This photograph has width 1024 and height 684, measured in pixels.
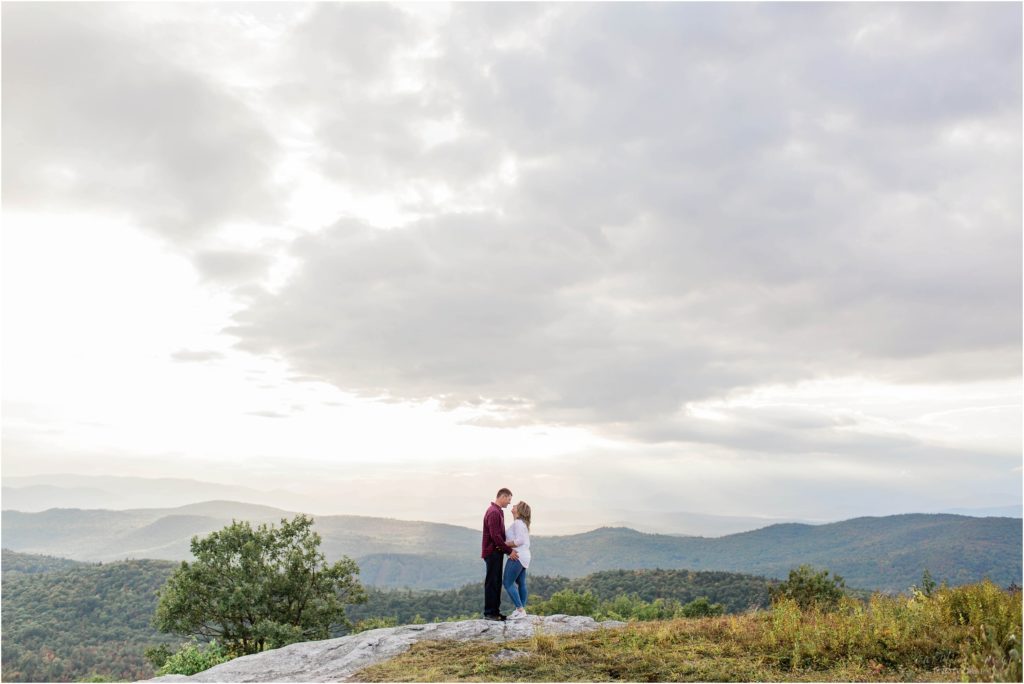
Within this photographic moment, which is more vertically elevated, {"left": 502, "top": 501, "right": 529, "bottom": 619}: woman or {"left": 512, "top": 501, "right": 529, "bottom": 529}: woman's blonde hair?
{"left": 512, "top": 501, "right": 529, "bottom": 529}: woman's blonde hair

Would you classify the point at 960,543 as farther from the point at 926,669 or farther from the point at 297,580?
the point at 926,669

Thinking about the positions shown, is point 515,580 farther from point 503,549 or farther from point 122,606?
point 122,606

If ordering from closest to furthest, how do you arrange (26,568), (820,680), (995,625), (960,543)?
(820,680)
(995,625)
(26,568)
(960,543)

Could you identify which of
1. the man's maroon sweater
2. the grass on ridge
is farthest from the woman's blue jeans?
the grass on ridge

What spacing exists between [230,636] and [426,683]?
3195 centimetres

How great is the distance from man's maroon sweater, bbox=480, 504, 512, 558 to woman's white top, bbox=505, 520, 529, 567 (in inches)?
6.5

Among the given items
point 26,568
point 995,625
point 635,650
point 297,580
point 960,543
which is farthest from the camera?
point 960,543

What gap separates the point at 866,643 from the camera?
40.3 ft

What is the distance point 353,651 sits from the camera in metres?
14.4

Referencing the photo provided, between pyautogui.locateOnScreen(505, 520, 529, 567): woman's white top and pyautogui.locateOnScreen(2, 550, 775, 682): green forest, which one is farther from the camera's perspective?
pyautogui.locateOnScreen(2, 550, 775, 682): green forest

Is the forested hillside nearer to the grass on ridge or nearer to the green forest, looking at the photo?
the green forest

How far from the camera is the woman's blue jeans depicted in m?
16.1

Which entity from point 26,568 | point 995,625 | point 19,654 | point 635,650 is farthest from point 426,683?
point 26,568

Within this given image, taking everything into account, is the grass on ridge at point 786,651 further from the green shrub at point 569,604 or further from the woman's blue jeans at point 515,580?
the green shrub at point 569,604
